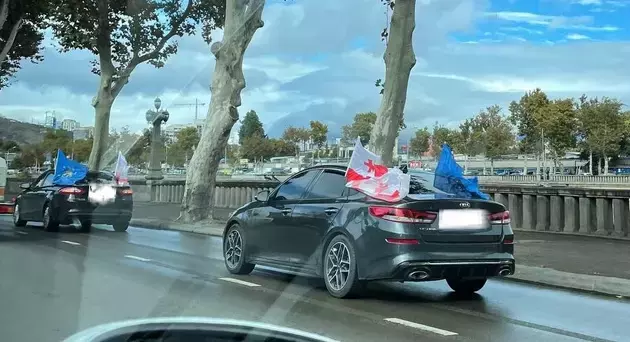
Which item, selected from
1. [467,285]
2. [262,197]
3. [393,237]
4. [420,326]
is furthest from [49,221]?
[420,326]

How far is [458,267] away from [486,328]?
122 centimetres

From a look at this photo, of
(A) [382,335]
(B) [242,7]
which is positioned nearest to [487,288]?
(A) [382,335]

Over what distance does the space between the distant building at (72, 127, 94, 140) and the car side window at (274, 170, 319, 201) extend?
32.0 ft

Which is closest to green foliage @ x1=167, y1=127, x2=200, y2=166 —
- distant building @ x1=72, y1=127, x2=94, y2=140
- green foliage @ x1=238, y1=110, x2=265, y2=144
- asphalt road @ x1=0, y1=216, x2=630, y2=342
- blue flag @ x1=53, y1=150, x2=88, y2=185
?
green foliage @ x1=238, y1=110, x2=265, y2=144

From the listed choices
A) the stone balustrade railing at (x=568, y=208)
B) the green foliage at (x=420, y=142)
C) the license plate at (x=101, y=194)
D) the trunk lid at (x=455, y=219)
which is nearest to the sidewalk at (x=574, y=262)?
the stone balustrade railing at (x=568, y=208)

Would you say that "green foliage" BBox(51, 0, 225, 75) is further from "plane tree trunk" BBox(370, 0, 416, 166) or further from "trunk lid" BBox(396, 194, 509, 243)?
"trunk lid" BBox(396, 194, 509, 243)

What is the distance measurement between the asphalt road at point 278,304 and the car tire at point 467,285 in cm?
15

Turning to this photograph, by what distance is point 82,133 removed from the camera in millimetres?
18766

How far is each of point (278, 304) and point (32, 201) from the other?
12.0 meters

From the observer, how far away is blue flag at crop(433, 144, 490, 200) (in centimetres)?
853

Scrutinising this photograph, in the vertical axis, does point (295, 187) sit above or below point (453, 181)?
below

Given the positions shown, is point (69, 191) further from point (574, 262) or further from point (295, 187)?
point (574, 262)

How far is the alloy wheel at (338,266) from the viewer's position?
26.9ft

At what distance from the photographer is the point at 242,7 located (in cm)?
1908
